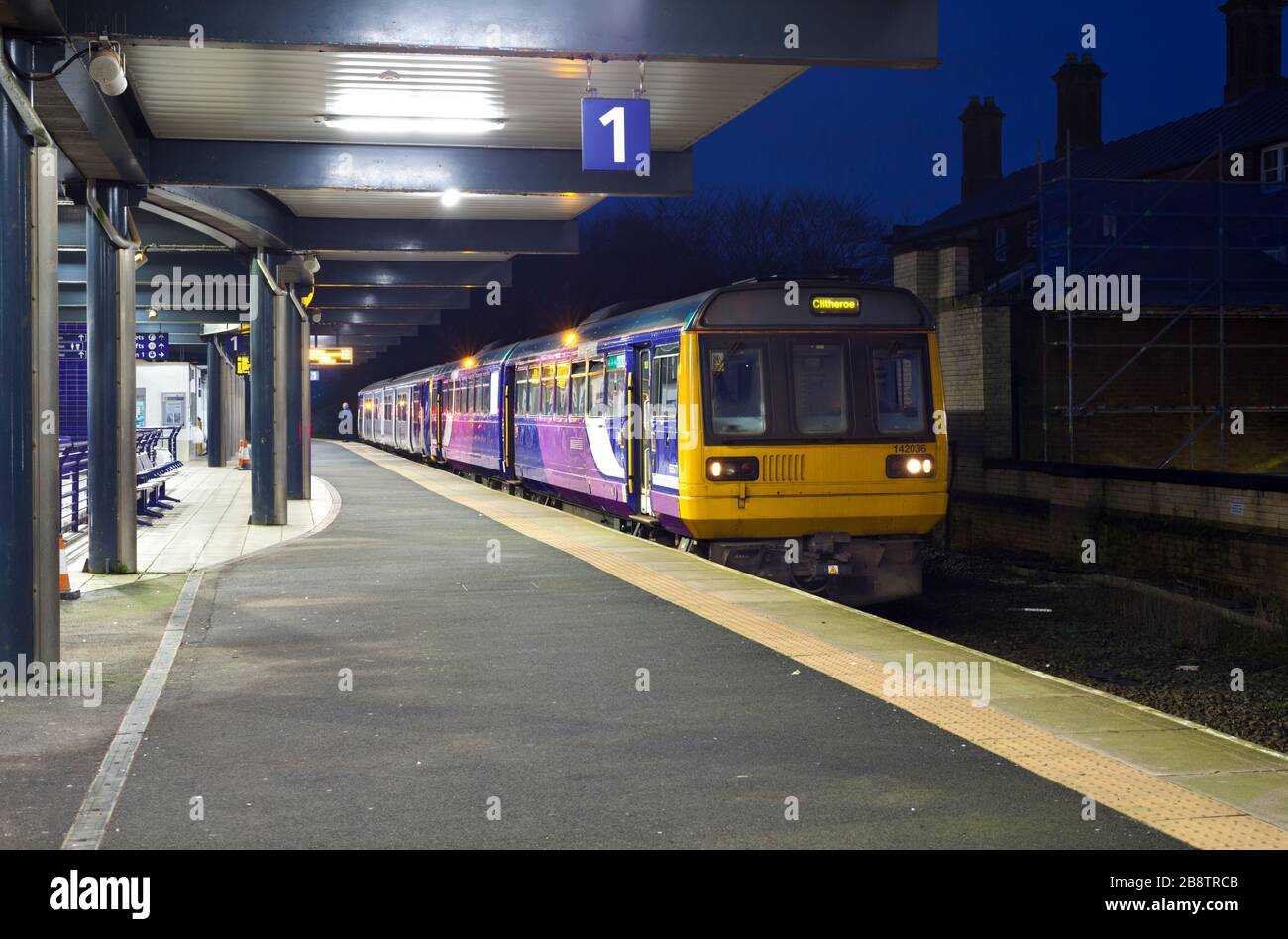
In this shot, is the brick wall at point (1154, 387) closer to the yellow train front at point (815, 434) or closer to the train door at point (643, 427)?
the train door at point (643, 427)

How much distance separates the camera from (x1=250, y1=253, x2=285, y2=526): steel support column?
18516 millimetres

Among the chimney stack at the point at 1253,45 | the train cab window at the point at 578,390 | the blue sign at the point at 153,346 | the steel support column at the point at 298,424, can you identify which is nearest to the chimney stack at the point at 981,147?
the chimney stack at the point at 1253,45

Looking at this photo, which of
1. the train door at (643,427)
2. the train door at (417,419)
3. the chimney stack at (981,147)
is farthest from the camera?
the chimney stack at (981,147)

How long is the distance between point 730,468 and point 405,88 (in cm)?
421

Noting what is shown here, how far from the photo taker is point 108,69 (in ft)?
29.1

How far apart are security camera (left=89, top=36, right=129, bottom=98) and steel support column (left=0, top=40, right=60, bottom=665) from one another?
0.60 meters

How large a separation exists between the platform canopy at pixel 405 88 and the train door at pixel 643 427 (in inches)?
67.5

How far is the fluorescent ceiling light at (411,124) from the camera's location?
13.2 metres

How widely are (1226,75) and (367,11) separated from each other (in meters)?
33.4

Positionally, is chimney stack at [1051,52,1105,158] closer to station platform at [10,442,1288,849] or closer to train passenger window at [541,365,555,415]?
train passenger window at [541,365,555,415]

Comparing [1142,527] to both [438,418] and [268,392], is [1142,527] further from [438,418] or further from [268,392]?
[438,418]

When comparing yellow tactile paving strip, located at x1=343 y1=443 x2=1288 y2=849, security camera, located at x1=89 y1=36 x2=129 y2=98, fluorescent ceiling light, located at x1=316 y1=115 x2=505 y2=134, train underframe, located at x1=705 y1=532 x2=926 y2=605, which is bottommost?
yellow tactile paving strip, located at x1=343 y1=443 x2=1288 y2=849

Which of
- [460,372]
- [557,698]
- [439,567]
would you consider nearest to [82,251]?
[460,372]

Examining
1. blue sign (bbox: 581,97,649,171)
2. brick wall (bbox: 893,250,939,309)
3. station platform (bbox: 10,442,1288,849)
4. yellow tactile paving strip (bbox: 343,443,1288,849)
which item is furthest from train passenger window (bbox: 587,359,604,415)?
brick wall (bbox: 893,250,939,309)
